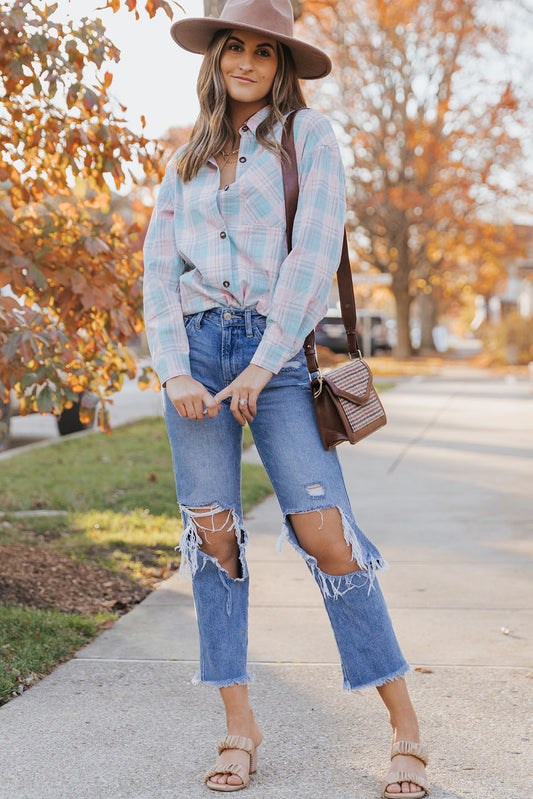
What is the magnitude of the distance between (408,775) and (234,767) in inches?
17.6

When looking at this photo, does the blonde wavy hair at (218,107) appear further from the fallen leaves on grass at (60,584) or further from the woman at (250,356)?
the fallen leaves on grass at (60,584)

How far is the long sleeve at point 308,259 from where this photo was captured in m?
2.56

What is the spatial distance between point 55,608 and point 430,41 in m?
25.1

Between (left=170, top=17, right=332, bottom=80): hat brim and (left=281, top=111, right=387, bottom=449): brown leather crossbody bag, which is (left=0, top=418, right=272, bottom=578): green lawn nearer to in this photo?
(left=281, top=111, right=387, bottom=449): brown leather crossbody bag

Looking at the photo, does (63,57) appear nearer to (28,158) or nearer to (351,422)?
(28,158)

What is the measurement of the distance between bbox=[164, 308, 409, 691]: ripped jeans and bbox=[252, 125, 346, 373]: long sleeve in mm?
94

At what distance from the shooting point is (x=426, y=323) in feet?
149

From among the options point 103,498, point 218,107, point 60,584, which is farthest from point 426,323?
point 218,107

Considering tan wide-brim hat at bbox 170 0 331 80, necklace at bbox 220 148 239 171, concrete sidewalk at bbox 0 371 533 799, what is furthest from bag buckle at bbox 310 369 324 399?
concrete sidewalk at bbox 0 371 533 799

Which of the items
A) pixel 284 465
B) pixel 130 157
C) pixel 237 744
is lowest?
pixel 237 744

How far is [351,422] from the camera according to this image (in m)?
2.65

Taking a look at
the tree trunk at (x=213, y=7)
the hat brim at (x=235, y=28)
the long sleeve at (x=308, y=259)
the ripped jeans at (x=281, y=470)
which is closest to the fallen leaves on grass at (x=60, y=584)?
the ripped jeans at (x=281, y=470)

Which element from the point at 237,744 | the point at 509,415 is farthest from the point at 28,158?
the point at 509,415

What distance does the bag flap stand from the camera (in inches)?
105
